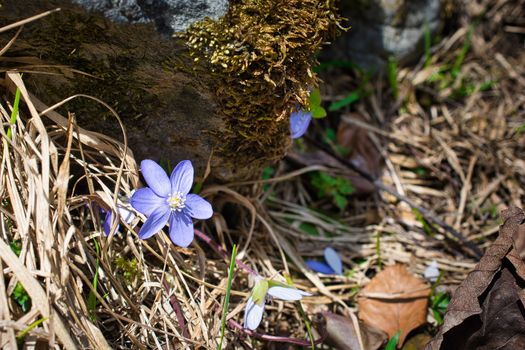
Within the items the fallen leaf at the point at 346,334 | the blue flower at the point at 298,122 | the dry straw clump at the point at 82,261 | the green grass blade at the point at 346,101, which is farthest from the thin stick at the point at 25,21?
the green grass blade at the point at 346,101

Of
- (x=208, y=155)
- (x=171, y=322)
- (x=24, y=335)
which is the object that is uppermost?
(x=208, y=155)

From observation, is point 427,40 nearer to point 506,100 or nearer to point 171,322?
point 506,100

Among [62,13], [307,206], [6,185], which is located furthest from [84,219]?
[307,206]

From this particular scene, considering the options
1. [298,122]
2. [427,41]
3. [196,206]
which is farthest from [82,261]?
[427,41]

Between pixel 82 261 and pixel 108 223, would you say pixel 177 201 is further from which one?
pixel 82 261

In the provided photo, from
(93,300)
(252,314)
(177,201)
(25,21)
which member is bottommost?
(252,314)

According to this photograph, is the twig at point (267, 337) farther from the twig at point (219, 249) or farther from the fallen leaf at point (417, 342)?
the fallen leaf at point (417, 342)

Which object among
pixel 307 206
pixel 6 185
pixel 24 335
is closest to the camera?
pixel 24 335
